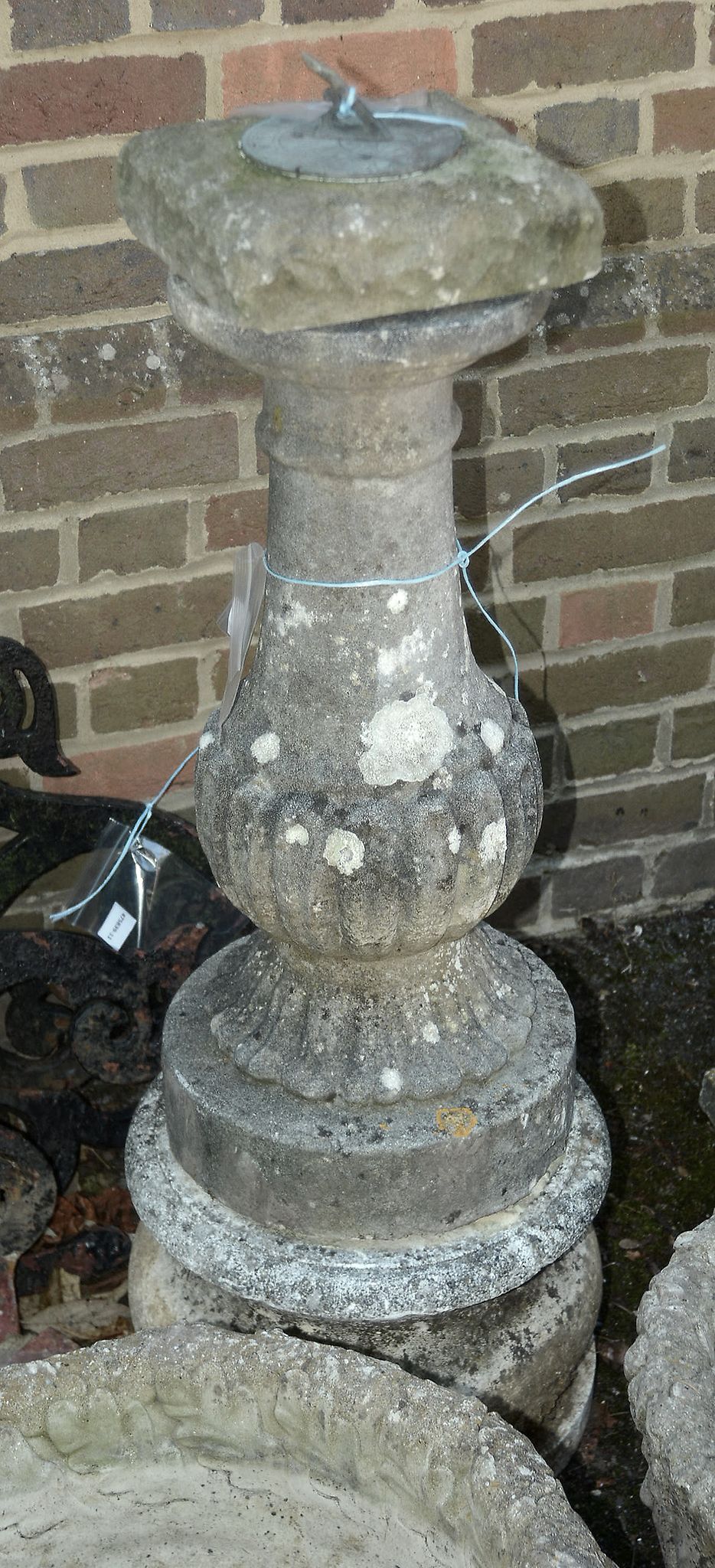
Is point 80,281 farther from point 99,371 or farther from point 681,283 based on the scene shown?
point 681,283

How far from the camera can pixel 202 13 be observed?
2.42m

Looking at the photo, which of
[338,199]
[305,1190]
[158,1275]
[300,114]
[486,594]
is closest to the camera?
[338,199]

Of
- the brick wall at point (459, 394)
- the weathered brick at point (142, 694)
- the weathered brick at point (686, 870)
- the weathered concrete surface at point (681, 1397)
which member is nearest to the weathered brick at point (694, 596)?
the brick wall at point (459, 394)

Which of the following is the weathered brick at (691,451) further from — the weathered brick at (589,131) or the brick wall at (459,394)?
the weathered brick at (589,131)

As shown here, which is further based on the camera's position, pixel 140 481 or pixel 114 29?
pixel 140 481

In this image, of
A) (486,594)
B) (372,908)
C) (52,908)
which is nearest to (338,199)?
(372,908)

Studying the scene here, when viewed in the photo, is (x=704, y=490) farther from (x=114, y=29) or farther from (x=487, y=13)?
(x=114, y=29)

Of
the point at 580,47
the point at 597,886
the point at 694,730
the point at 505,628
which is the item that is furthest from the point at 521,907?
the point at 580,47

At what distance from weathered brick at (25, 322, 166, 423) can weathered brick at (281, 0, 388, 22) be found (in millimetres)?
501

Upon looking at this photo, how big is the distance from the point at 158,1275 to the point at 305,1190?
353 millimetres

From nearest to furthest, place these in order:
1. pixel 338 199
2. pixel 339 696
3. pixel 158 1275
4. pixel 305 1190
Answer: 1. pixel 338 199
2. pixel 339 696
3. pixel 305 1190
4. pixel 158 1275

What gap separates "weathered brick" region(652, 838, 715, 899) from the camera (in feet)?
11.3

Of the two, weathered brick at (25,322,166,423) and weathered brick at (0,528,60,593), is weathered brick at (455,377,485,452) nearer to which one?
weathered brick at (25,322,166,423)

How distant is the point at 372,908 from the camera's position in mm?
1988
